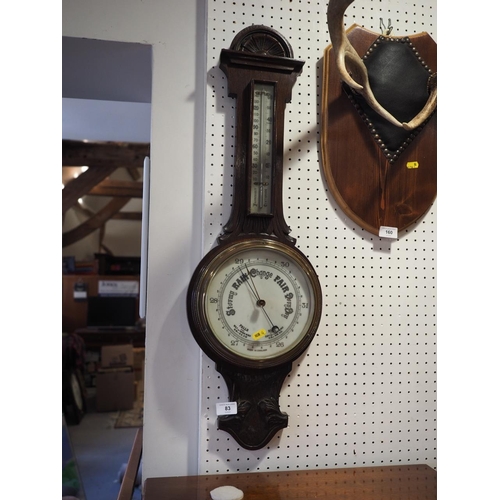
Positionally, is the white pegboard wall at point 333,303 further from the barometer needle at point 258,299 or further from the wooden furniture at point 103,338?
the wooden furniture at point 103,338

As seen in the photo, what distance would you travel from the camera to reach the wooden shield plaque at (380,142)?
1.64 meters

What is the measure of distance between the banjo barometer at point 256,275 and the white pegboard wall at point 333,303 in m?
0.07

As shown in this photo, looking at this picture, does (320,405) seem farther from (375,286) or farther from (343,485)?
(375,286)

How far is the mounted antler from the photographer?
133 centimetres

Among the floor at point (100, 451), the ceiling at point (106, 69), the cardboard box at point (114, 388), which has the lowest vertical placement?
the floor at point (100, 451)

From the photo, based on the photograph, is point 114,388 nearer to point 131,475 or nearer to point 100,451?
point 100,451

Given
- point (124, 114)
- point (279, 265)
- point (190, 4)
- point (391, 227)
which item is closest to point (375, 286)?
point (391, 227)

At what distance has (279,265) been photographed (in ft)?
5.00

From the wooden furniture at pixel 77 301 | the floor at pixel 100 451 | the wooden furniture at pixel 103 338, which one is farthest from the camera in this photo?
the wooden furniture at pixel 77 301

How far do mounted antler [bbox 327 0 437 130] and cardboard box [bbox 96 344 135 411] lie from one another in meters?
5.09

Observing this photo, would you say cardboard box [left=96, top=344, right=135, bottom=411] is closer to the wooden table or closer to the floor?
the floor

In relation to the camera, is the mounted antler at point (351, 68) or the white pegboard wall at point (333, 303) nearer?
the mounted antler at point (351, 68)

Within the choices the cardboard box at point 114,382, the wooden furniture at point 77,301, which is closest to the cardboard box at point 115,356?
the cardboard box at point 114,382
